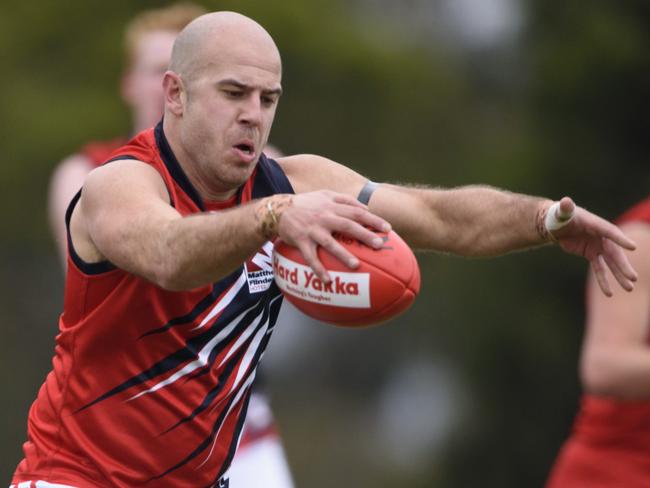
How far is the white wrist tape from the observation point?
6012 millimetres

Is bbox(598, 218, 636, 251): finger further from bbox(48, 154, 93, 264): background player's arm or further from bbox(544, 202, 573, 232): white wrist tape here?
bbox(48, 154, 93, 264): background player's arm

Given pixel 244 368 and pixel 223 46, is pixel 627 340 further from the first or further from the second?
pixel 223 46

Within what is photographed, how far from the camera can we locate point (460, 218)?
6.39m

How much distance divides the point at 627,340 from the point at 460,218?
1.47 meters

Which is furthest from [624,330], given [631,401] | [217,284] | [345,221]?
[345,221]

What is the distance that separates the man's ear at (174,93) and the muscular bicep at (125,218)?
34 cm

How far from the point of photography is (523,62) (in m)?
17.2

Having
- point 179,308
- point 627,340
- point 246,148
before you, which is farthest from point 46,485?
point 627,340

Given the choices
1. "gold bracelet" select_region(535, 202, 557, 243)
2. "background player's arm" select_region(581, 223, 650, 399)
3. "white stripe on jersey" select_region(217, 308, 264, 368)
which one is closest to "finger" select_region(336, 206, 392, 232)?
"white stripe on jersey" select_region(217, 308, 264, 368)

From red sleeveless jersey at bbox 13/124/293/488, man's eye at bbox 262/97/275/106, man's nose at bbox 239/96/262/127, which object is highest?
man's eye at bbox 262/97/275/106

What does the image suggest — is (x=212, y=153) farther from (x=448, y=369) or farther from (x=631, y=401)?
(x=448, y=369)

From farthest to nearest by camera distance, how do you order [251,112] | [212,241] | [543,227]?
[543,227] < [251,112] < [212,241]

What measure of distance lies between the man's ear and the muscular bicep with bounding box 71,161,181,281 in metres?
0.34

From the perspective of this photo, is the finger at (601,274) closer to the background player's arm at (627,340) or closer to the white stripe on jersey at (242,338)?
the white stripe on jersey at (242,338)
